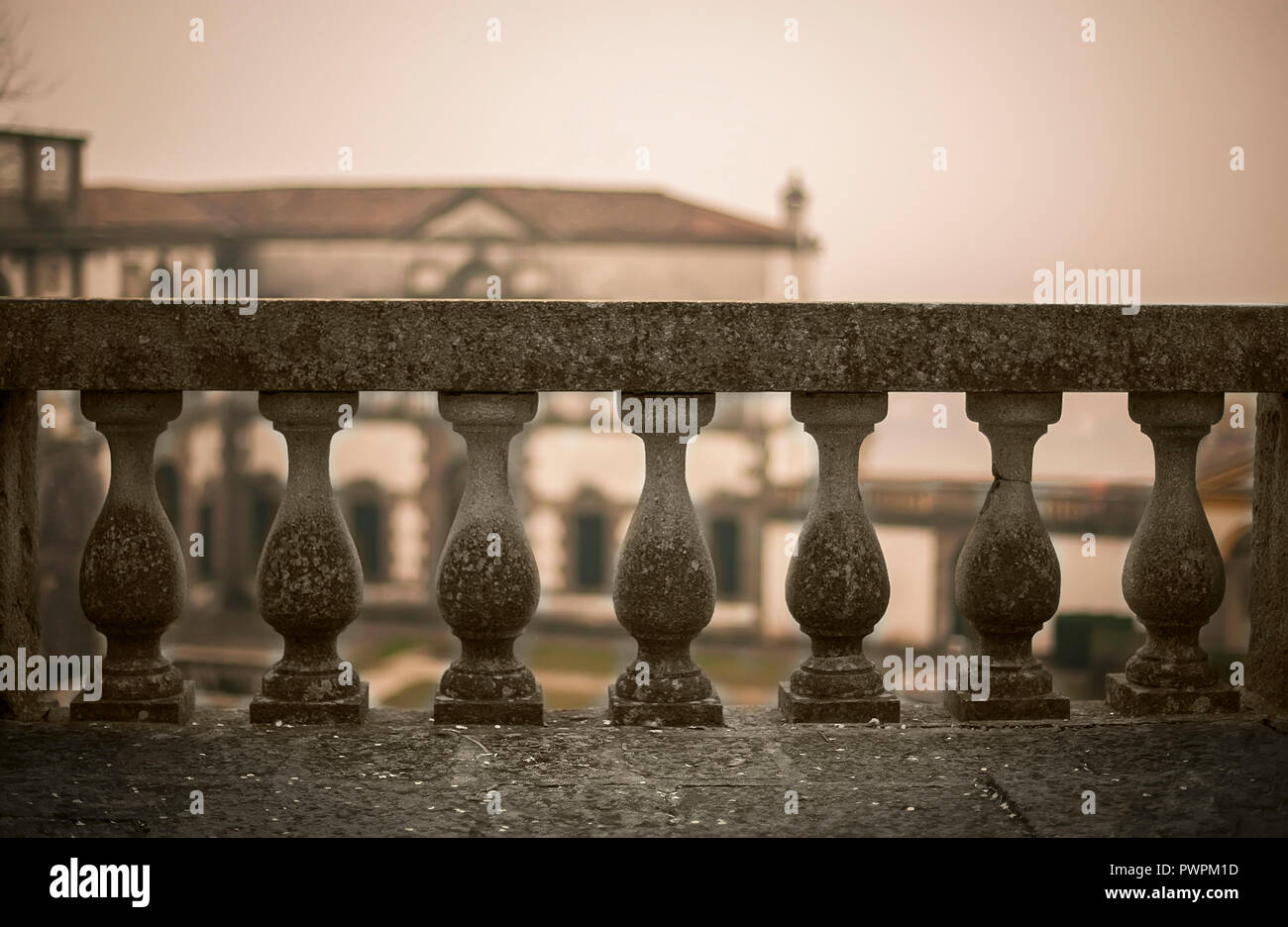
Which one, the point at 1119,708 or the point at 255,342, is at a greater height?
the point at 255,342

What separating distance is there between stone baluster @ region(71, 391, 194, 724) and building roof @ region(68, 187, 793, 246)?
32.6 metres

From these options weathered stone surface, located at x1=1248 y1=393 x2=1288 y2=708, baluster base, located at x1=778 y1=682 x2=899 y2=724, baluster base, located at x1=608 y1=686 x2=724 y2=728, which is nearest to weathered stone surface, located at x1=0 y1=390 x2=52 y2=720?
baluster base, located at x1=608 y1=686 x2=724 y2=728

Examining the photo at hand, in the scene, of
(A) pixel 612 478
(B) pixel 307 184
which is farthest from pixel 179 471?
(A) pixel 612 478

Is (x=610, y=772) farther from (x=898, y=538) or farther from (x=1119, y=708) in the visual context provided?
(x=898, y=538)

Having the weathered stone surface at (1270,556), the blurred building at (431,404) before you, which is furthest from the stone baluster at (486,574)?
the blurred building at (431,404)

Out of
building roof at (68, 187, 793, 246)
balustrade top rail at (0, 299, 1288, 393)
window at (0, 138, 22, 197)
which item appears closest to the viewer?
balustrade top rail at (0, 299, 1288, 393)

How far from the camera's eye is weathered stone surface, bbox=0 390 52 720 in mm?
2367

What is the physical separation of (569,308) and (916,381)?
645 mm

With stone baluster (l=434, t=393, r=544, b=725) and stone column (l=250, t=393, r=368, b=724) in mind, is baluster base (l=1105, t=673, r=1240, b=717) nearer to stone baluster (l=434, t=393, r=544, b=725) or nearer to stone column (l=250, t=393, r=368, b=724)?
stone baluster (l=434, t=393, r=544, b=725)

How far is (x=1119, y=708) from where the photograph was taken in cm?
249

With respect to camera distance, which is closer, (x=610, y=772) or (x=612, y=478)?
(x=610, y=772)

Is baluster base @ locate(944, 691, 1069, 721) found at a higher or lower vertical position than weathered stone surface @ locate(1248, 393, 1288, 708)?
lower

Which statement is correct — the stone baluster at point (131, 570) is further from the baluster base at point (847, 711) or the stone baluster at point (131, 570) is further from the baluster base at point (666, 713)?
the baluster base at point (847, 711)
